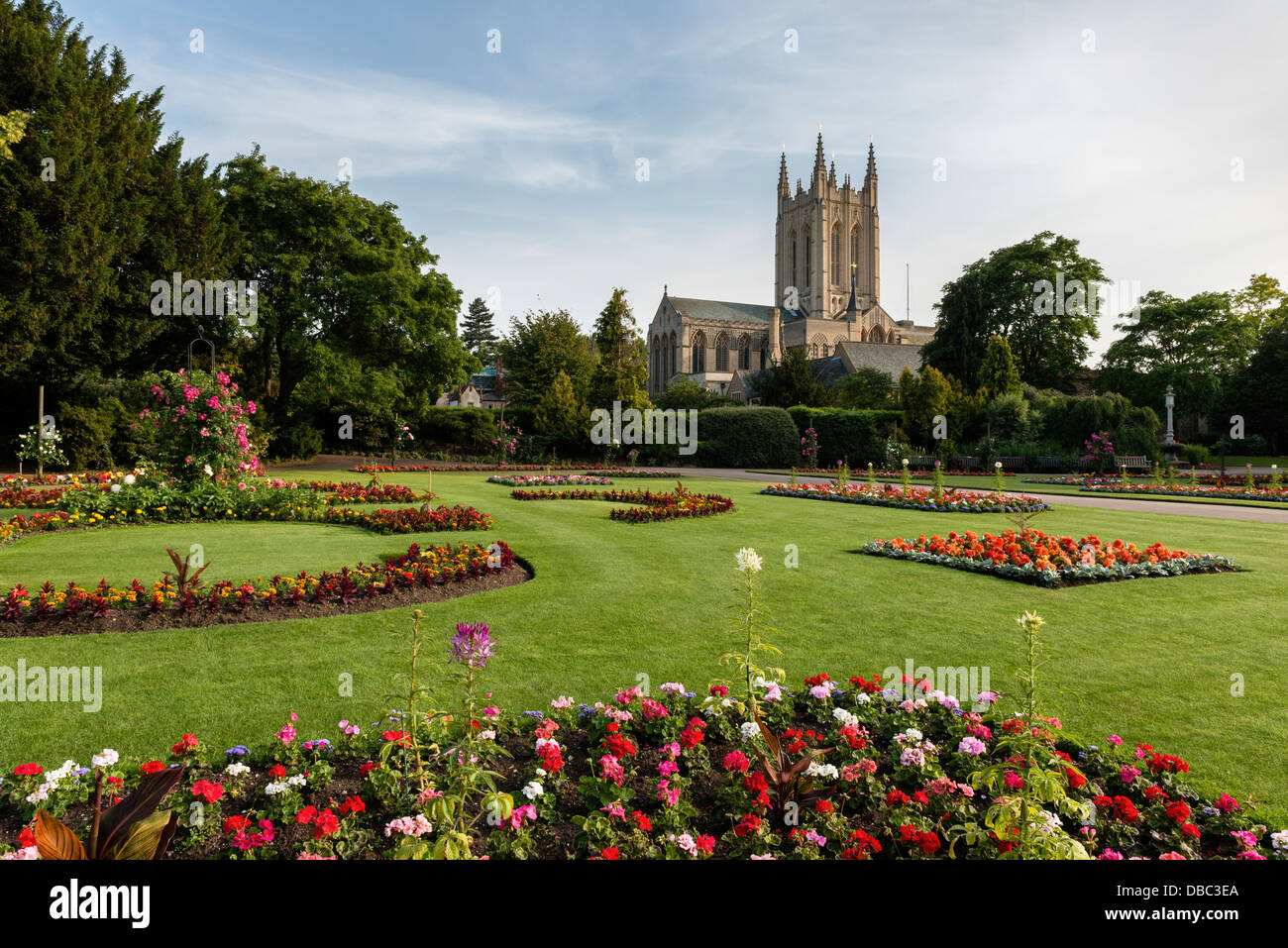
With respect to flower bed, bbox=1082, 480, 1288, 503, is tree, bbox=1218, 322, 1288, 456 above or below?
above

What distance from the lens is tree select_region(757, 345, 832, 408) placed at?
43219mm

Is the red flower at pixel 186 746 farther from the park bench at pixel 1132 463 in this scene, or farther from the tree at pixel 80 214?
the park bench at pixel 1132 463

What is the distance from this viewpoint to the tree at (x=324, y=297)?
90.3 ft

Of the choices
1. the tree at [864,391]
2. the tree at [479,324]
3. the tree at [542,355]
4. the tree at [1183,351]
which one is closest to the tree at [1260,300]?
the tree at [1183,351]

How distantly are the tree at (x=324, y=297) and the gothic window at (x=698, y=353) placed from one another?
55485 mm

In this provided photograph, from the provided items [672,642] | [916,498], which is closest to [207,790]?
[672,642]

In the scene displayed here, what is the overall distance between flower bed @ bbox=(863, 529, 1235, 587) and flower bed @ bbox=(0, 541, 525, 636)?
17.8 feet

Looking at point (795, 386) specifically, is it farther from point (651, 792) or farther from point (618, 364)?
point (651, 792)

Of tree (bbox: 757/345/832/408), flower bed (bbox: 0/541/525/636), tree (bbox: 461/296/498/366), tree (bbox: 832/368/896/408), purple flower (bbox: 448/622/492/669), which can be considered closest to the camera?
purple flower (bbox: 448/622/492/669)

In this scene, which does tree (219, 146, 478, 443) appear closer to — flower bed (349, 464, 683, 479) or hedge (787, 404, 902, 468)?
flower bed (349, 464, 683, 479)

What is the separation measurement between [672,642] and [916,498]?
11.2 meters

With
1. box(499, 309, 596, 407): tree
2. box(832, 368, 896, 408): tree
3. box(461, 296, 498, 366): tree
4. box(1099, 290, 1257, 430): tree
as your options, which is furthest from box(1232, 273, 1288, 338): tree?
box(461, 296, 498, 366): tree

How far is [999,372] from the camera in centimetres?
3316

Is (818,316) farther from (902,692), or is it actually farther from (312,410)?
(902,692)
